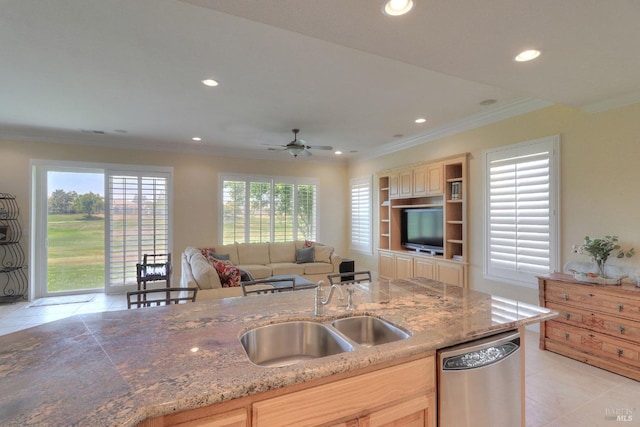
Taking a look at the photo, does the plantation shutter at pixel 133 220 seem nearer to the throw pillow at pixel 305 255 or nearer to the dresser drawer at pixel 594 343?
the throw pillow at pixel 305 255

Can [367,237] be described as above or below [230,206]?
below

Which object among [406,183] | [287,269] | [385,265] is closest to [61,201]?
[287,269]

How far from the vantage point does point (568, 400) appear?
2.40 metres

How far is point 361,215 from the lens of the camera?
716cm

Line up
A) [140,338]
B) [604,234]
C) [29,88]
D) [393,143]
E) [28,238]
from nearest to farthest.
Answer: [140,338], [604,234], [29,88], [28,238], [393,143]

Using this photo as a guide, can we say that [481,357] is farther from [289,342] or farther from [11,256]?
[11,256]

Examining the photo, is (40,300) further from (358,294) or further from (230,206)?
(358,294)

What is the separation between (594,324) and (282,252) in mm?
4980

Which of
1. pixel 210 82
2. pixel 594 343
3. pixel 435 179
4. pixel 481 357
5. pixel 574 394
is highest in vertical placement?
pixel 210 82

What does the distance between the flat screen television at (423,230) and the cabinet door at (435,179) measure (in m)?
0.36

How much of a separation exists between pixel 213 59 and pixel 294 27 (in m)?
1.23

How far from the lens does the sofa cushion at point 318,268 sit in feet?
19.7

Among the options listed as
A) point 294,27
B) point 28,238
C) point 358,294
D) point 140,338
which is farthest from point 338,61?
point 28,238

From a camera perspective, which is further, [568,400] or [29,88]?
[29,88]
